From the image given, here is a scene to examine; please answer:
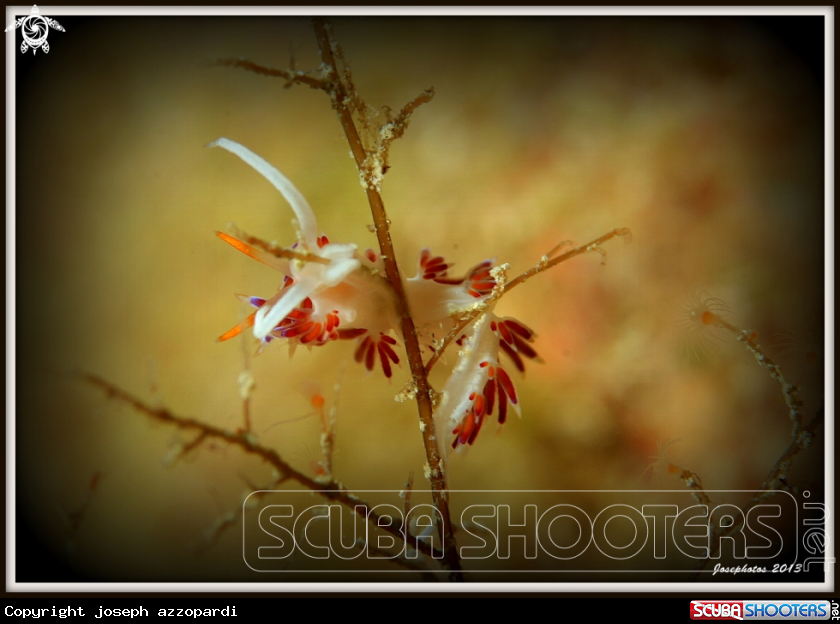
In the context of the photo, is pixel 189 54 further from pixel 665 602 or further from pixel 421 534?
pixel 665 602

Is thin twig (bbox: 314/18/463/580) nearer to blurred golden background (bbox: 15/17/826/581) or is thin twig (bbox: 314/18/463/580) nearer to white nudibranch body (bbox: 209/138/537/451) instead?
white nudibranch body (bbox: 209/138/537/451)

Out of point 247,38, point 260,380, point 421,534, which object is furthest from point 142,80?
point 421,534

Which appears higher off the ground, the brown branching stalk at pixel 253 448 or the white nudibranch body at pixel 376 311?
the white nudibranch body at pixel 376 311
